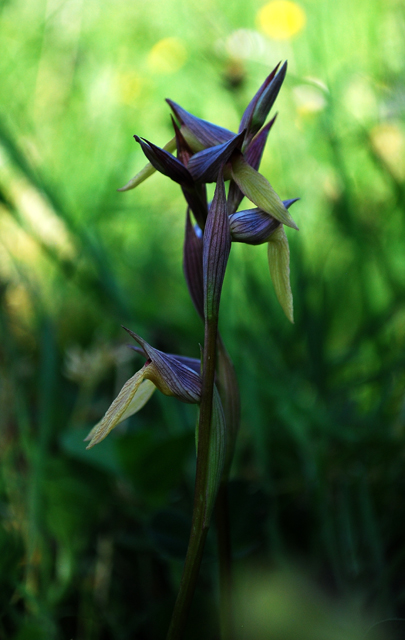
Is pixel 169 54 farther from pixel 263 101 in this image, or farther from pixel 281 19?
pixel 263 101

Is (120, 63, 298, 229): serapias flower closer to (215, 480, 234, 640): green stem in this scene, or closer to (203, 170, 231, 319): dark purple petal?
(203, 170, 231, 319): dark purple petal

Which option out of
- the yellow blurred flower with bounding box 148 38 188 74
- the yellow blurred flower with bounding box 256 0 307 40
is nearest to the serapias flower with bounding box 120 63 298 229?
the yellow blurred flower with bounding box 256 0 307 40

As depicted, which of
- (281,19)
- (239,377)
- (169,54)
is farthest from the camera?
(169,54)

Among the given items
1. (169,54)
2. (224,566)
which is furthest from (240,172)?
(169,54)

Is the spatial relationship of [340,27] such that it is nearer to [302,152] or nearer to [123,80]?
[302,152]

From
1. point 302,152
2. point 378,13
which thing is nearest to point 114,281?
point 302,152

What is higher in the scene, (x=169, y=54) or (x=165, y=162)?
(x=169, y=54)

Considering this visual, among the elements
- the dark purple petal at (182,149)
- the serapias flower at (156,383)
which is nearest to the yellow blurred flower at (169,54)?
the dark purple petal at (182,149)

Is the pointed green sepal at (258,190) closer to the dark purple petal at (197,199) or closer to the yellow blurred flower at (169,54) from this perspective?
the dark purple petal at (197,199)
